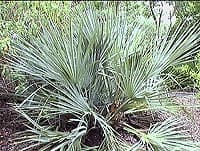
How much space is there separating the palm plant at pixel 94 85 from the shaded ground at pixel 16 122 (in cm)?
14

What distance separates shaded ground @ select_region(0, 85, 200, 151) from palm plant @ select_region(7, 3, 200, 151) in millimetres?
135

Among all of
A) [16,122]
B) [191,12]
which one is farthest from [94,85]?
[191,12]

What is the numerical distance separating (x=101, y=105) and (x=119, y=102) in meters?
0.21

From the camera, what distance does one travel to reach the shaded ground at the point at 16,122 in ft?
12.9

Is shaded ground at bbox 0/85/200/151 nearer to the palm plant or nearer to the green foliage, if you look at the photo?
the palm plant

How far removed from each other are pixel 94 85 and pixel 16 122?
923mm

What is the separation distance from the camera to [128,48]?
4.18 m

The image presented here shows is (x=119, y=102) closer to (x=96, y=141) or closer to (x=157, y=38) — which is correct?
(x=96, y=141)

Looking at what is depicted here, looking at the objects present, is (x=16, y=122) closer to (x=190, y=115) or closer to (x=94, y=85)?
(x=94, y=85)

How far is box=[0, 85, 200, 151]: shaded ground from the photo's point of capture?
3928 millimetres

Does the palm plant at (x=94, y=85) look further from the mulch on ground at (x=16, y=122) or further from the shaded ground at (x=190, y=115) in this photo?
the shaded ground at (x=190, y=115)

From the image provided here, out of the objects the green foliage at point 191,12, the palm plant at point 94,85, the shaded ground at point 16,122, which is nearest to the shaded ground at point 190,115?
the shaded ground at point 16,122

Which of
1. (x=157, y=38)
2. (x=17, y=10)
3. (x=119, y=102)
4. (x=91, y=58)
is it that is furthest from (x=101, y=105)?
(x=17, y=10)

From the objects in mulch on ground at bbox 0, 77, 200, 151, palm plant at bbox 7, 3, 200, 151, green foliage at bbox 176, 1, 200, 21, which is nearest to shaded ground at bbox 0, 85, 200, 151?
mulch on ground at bbox 0, 77, 200, 151
